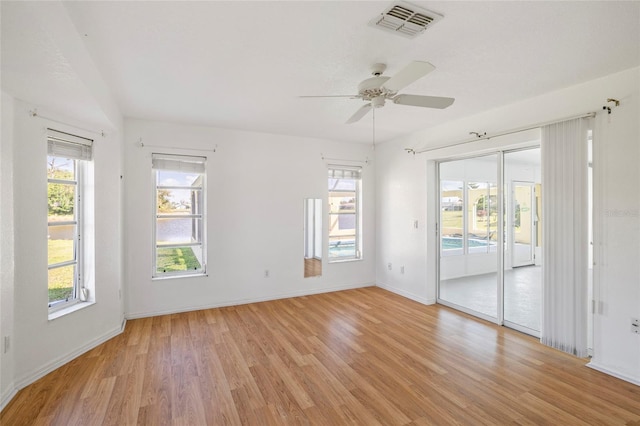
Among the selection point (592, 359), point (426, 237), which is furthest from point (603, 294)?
point (426, 237)

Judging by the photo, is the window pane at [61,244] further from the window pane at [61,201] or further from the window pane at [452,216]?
the window pane at [452,216]

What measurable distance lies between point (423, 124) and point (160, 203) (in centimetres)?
391

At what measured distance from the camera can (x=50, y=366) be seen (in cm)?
274

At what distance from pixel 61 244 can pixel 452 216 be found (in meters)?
4.85

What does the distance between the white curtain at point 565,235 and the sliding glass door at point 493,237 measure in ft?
1.14

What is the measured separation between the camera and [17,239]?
98.7 inches

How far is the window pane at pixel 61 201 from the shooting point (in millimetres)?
2965

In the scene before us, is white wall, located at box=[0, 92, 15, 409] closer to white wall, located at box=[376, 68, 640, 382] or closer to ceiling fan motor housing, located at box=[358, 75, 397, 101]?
ceiling fan motor housing, located at box=[358, 75, 397, 101]

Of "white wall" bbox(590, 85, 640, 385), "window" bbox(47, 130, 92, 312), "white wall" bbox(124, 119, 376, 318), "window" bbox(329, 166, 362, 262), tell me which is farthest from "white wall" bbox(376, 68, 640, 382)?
"window" bbox(47, 130, 92, 312)

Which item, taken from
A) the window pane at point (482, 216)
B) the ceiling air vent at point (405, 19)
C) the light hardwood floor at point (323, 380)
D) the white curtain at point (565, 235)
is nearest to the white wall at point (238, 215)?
the light hardwood floor at point (323, 380)

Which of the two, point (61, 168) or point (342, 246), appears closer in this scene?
point (61, 168)

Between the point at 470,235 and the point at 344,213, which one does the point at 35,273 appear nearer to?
the point at 344,213

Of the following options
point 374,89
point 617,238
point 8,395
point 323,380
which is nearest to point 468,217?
point 617,238

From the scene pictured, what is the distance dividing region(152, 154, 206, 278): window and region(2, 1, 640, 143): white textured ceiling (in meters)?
1.03
